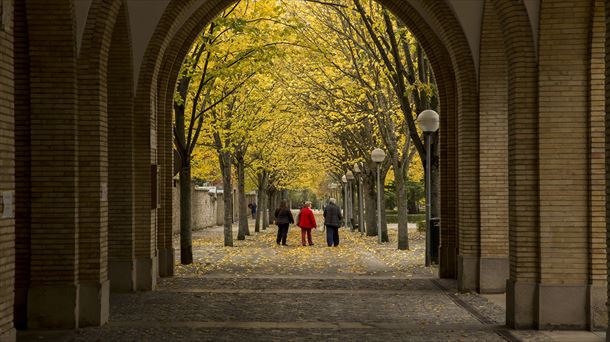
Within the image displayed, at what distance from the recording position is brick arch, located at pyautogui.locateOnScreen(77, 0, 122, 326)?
10945 millimetres

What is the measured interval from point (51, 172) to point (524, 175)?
6.22 m

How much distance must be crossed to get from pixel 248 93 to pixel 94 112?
18.3m

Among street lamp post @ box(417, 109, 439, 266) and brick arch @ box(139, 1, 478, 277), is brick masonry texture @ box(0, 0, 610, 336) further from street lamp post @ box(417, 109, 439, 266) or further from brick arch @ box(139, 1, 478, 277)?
street lamp post @ box(417, 109, 439, 266)

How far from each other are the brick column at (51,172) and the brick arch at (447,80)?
4687mm

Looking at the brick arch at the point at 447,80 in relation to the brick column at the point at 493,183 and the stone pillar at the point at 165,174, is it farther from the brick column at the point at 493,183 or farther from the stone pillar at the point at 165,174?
the brick column at the point at 493,183

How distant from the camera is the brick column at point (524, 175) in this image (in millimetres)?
10648

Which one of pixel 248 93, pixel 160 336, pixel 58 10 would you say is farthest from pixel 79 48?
pixel 248 93

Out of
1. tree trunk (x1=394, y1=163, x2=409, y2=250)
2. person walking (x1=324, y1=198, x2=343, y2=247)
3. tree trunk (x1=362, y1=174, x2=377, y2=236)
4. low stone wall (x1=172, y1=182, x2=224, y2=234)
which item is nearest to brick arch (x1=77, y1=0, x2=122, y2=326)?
tree trunk (x1=394, y1=163, x2=409, y2=250)

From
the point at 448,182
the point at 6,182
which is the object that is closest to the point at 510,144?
the point at 448,182

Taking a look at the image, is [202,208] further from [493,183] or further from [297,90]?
[493,183]

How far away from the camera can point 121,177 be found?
47.6ft

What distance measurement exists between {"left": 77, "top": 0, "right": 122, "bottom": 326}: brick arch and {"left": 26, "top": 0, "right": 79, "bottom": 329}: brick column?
0.41 meters

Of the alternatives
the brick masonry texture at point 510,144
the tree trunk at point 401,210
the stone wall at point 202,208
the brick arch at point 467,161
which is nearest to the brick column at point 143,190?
the brick masonry texture at point 510,144

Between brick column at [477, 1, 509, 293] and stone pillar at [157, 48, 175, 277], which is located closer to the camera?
brick column at [477, 1, 509, 293]
